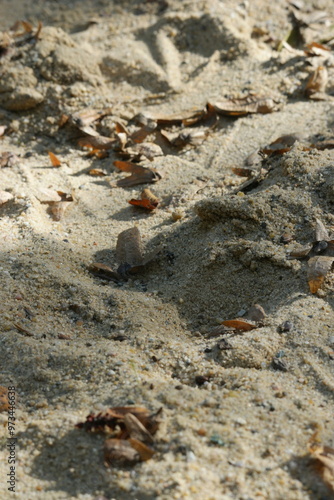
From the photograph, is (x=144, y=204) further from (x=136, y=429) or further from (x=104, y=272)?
(x=136, y=429)

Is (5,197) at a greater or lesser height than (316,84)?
lesser

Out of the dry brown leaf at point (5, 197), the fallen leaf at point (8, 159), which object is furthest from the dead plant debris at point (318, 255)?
the fallen leaf at point (8, 159)

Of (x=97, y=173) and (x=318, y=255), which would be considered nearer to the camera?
(x=318, y=255)

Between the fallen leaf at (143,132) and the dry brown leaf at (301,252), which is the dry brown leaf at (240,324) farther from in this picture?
the fallen leaf at (143,132)

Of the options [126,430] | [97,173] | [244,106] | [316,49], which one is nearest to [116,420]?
[126,430]

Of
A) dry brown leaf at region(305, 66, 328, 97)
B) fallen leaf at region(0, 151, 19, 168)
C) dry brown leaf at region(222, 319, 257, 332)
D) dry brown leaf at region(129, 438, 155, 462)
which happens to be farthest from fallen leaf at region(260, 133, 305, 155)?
dry brown leaf at region(129, 438, 155, 462)

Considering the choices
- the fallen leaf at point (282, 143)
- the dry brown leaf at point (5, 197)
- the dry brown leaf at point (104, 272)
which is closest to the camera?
the dry brown leaf at point (104, 272)

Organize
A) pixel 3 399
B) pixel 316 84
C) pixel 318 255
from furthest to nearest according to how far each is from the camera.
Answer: pixel 316 84
pixel 318 255
pixel 3 399
